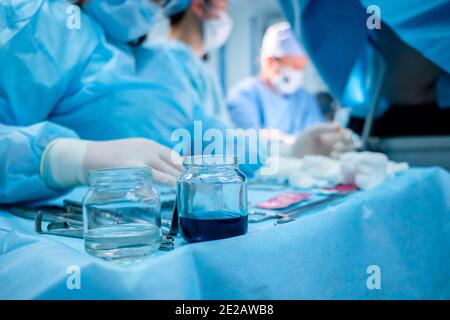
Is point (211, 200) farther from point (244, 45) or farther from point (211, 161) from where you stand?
point (244, 45)

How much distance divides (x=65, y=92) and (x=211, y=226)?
2.16 ft

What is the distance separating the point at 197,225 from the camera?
21.5 inches

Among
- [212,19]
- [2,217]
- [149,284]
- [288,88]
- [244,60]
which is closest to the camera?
[149,284]

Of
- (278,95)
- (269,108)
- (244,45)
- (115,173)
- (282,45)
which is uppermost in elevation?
(244,45)

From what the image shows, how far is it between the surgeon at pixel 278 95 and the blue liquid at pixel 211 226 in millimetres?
2712

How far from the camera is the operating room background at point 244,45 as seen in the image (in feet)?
18.1

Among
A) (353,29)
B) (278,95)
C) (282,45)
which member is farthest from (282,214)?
(278,95)

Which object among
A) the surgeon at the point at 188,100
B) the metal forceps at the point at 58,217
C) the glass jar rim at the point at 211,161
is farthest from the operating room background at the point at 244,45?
the glass jar rim at the point at 211,161

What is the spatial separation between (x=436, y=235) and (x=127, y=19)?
977mm

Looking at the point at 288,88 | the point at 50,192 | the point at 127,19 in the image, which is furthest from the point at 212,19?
the point at 50,192

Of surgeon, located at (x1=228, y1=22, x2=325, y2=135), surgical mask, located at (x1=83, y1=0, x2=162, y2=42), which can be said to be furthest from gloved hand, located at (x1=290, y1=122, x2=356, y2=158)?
surgeon, located at (x1=228, y1=22, x2=325, y2=135)

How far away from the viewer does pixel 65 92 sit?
1.02 metres

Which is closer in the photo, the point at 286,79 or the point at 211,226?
the point at 211,226
